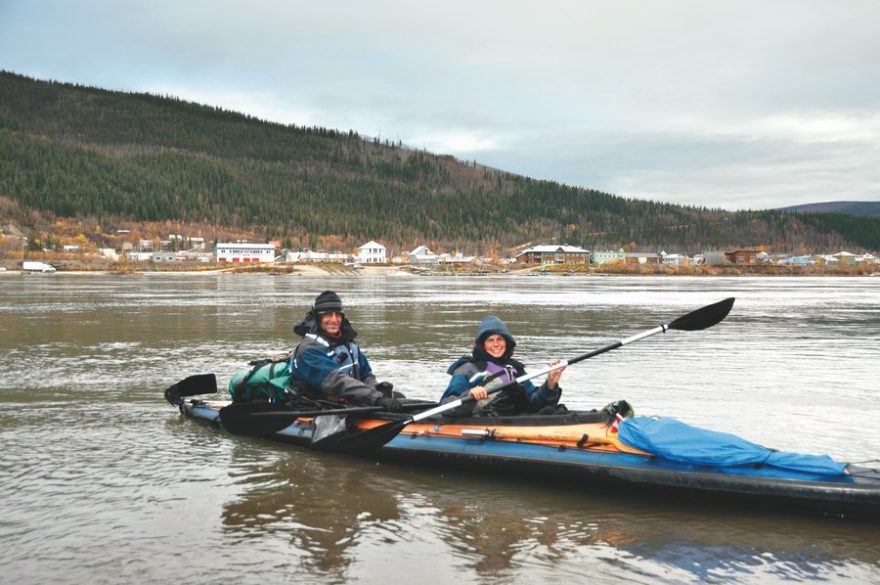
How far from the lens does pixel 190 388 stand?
44.3ft

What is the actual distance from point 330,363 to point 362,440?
1230mm

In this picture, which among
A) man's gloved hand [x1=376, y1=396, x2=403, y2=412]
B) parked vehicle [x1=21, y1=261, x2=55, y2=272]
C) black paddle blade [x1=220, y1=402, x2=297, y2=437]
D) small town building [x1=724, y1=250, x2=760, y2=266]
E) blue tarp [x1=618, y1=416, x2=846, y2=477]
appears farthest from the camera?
small town building [x1=724, y1=250, x2=760, y2=266]

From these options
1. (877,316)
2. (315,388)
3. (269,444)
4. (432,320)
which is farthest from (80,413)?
(877,316)

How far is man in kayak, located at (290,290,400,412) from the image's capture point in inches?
405

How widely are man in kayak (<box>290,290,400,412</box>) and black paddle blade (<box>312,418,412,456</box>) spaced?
477mm

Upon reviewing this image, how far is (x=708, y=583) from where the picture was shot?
653cm

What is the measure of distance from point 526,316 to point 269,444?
25.8 metres

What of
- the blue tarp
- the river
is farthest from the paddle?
the blue tarp

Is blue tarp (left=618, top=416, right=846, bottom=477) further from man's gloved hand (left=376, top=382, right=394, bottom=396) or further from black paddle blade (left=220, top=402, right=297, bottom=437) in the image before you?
black paddle blade (left=220, top=402, right=297, bottom=437)

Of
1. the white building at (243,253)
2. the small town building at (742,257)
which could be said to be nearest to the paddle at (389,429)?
the small town building at (742,257)

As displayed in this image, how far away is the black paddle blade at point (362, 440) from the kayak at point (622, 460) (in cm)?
9

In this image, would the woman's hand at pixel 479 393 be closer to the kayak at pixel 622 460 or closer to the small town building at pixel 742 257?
the kayak at pixel 622 460

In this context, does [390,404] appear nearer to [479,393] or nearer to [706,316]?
[479,393]

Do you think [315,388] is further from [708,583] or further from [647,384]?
[647,384]
